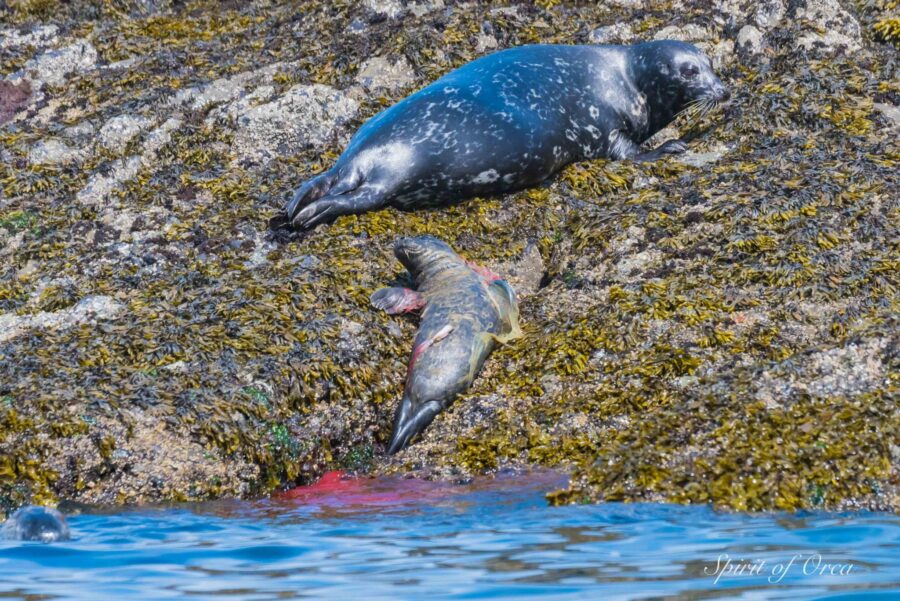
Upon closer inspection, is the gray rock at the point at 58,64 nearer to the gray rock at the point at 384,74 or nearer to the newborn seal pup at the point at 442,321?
the gray rock at the point at 384,74

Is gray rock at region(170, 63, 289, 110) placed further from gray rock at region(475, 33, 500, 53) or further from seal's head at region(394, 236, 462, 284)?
seal's head at region(394, 236, 462, 284)

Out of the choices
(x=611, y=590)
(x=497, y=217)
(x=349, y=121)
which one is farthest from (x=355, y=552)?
(x=349, y=121)

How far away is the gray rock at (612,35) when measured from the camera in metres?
7.71

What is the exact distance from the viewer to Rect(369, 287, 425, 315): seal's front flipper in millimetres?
5340

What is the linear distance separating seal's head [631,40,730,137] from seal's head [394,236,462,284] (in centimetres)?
216

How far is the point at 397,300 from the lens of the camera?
17.6 ft

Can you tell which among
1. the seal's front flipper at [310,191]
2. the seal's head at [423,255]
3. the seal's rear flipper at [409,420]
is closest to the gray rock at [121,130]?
the seal's front flipper at [310,191]

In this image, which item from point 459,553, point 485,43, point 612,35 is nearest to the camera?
point 459,553

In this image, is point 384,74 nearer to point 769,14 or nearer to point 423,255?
point 423,255

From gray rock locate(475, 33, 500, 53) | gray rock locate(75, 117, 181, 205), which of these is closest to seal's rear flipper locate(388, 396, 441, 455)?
gray rock locate(75, 117, 181, 205)

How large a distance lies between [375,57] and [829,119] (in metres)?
2.99

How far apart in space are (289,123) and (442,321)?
7.36ft

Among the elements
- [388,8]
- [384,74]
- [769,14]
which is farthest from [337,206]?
[769,14]

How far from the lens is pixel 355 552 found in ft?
11.1
